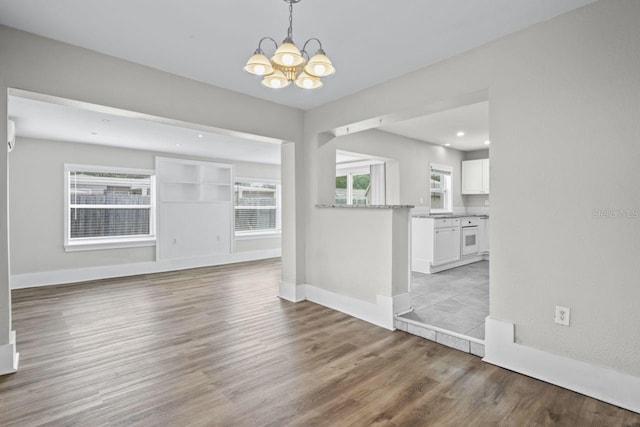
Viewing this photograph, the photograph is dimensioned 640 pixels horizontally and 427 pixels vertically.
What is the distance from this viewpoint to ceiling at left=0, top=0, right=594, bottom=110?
2.06 metres

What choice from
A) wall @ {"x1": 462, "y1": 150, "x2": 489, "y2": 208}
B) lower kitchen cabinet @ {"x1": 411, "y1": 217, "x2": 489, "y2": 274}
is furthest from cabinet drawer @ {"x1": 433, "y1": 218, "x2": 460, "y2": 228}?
wall @ {"x1": 462, "y1": 150, "x2": 489, "y2": 208}

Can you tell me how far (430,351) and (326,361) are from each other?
0.89 meters

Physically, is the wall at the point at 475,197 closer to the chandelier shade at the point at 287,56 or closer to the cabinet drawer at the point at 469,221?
the cabinet drawer at the point at 469,221

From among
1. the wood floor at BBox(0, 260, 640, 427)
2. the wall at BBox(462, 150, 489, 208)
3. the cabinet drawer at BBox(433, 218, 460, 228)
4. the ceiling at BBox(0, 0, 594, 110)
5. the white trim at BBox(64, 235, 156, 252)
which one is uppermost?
the ceiling at BBox(0, 0, 594, 110)

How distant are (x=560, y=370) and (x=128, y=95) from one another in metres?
3.93

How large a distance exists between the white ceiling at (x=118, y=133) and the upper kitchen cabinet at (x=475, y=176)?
409 cm

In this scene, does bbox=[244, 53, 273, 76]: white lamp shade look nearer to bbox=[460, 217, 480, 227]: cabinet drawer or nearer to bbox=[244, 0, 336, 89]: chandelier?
bbox=[244, 0, 336, 89]: chandelier

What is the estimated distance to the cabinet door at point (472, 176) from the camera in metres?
6.80

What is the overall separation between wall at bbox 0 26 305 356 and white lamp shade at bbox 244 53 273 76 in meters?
1.58

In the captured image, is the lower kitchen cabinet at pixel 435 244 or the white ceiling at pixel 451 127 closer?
the white ceiling at pixel 451 127

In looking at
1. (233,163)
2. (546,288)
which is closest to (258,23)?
(546,288)

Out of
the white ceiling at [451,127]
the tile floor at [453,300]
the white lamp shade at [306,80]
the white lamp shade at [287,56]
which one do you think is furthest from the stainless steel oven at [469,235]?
the white lamp shade at [287,56]

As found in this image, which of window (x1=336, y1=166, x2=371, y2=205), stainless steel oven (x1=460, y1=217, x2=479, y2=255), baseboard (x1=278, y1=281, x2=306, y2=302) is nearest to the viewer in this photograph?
baseboard (x1=278, y1=281, x2=306, y2=302)

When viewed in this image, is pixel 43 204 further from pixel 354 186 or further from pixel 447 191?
pixel 447 191
